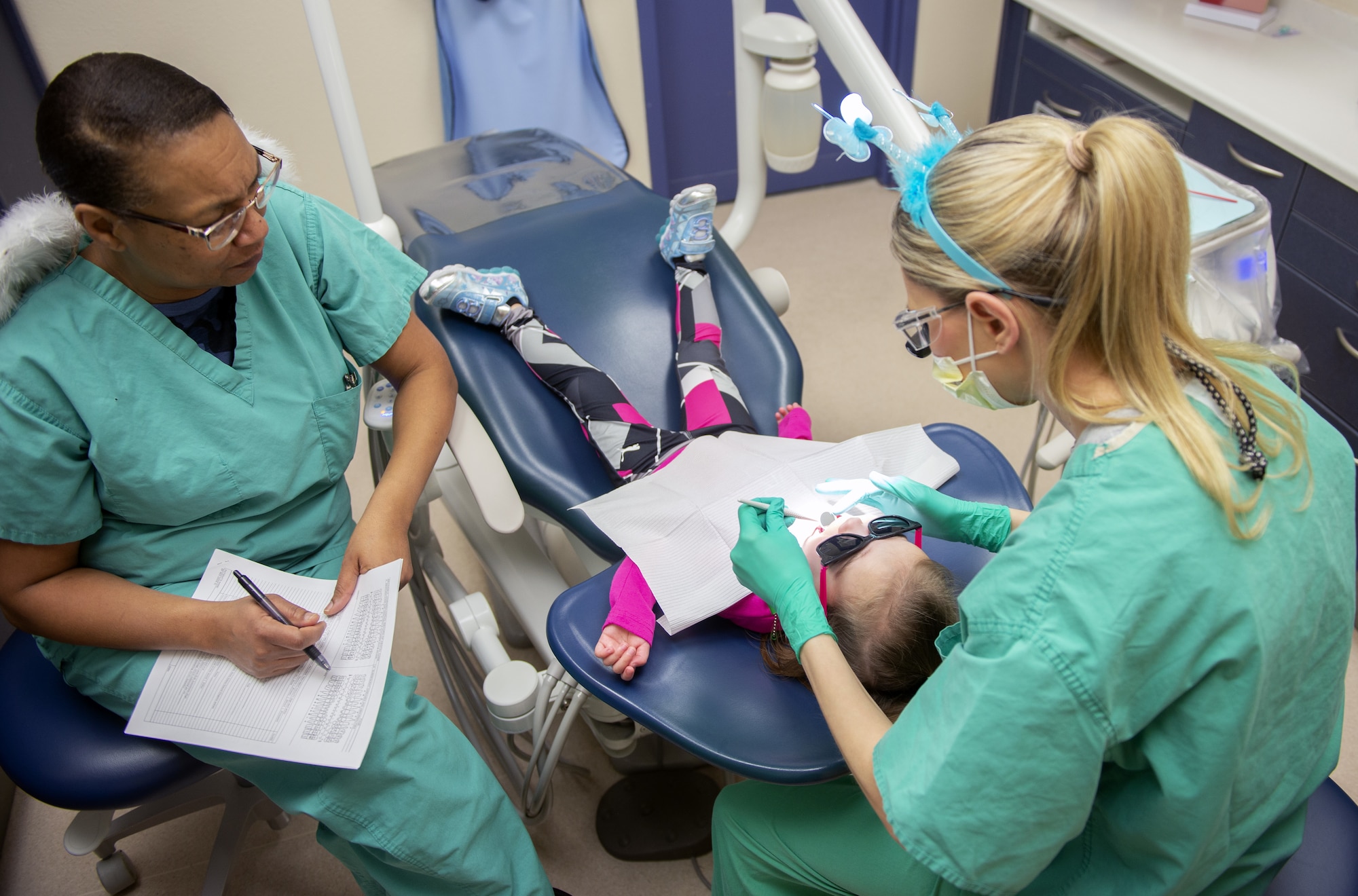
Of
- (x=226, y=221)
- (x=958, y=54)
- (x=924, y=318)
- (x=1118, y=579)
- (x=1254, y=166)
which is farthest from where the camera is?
(x=958, y=54)

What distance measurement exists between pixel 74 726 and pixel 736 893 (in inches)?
34.0

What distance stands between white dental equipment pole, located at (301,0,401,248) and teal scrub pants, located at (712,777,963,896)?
1014mm

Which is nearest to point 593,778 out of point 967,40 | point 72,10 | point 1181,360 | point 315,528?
point 315,528

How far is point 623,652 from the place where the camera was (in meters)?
1.18

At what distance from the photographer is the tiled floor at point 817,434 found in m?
1.60

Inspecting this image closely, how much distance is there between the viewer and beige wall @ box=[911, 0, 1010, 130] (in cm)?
322

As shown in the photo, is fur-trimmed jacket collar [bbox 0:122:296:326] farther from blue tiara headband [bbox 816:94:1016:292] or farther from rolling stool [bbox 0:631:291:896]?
blue tiara headband [bbox 816:94:1016:292]

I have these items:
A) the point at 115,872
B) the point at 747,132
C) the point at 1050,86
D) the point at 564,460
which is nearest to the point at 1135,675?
the point at 564,460

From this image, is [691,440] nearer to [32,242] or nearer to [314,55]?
[32,242]

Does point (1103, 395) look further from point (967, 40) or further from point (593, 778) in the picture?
point (967, 40)

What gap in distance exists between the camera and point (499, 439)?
1557 mm

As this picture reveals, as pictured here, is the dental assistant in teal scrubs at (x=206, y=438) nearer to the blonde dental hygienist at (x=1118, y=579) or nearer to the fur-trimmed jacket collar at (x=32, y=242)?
the fur-trimmed jacket collar at (x=32, y=242)

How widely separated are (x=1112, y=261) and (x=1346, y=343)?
1.48m

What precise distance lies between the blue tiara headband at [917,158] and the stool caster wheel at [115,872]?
62.3 inches
